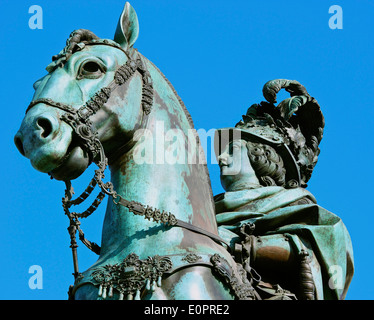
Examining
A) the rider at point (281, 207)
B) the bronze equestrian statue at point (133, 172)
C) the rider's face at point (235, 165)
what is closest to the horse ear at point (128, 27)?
the bronze equestrian statue at point (133, 172)

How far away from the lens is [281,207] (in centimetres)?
954

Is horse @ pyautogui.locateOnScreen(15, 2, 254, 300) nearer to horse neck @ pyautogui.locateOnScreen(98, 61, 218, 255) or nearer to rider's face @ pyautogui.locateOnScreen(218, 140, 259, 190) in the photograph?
horse neck @ pyautogui.locateOnScreen(98, 61, 218, 255)

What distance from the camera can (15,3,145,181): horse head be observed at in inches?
281

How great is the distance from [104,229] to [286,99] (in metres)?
4.25

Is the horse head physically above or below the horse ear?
below

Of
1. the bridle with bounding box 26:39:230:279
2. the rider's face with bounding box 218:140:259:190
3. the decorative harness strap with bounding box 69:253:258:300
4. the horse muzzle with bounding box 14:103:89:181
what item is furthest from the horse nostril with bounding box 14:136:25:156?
the rider's face with bounding box 218:140:259:190

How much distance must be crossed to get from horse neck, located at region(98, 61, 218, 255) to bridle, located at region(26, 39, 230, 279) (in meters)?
0.07

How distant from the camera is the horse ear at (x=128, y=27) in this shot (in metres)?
8.04

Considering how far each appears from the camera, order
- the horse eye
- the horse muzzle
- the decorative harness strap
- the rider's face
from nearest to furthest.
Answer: the decorative harness strap
the horse muzzle
the horse eye
the rider's face

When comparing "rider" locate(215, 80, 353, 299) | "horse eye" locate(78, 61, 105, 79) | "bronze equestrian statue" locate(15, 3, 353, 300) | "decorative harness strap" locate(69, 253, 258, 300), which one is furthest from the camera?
"rider" locate(215, 80, 353, 299)

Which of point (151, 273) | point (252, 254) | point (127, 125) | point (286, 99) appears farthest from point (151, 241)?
point (286, 99)

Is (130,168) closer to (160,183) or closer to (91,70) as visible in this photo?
(160,183)

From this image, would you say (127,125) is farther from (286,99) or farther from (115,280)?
(286,99)

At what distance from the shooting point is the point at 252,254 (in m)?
8.80
